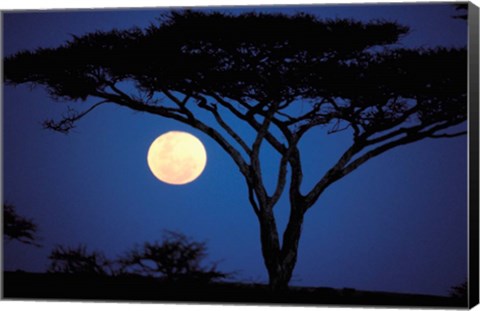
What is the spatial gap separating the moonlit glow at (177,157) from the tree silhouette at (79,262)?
1099 millimetres

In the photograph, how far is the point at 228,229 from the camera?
14.0 meters

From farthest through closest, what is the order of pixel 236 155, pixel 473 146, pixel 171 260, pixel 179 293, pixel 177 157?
pixel 171 260, pixel 177 157, pixel 236 155, pixel 179 293, pixel 473 146

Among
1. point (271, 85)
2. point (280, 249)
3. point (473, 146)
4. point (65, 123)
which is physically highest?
point (271, 85)

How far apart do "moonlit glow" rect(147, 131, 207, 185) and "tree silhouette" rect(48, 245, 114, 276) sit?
3.60ft

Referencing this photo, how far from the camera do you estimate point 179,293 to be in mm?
13789

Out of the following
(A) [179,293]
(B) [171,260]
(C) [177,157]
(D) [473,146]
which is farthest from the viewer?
(B) [171,260]

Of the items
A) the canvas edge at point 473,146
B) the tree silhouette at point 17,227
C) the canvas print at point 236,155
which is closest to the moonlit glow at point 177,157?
the canvas print at point 236,155

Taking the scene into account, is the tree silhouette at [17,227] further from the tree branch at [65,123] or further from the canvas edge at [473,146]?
the canvas edge at [473,146]

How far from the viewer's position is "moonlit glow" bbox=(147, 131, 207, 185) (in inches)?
556

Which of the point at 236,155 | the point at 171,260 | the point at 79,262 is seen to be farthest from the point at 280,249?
the point at 79,262

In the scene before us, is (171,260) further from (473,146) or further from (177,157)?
(473,146)

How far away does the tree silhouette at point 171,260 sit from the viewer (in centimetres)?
1407

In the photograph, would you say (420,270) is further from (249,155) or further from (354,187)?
(249,155)

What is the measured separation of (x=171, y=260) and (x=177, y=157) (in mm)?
1145
